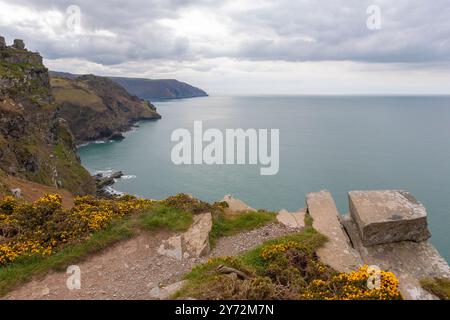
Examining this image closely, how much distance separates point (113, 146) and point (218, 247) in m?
154

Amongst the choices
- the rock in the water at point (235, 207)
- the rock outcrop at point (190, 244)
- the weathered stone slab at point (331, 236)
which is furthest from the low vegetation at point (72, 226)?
the weathered stone slab at point (331, 236)

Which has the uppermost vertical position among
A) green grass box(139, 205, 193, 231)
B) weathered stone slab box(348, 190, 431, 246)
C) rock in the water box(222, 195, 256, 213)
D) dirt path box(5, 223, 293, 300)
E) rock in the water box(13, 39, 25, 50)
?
rock in the water box(13, 39, 25, 50)

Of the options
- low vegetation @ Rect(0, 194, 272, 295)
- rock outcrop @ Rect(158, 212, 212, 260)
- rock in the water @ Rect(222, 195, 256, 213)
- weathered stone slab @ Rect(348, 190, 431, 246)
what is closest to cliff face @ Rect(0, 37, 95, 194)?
low vegetation @ Rect(0, 194, 272, 295)

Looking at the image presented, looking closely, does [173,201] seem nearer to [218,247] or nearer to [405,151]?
[218,247]

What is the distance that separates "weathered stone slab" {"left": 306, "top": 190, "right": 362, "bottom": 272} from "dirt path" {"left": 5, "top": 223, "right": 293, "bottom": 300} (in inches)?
121

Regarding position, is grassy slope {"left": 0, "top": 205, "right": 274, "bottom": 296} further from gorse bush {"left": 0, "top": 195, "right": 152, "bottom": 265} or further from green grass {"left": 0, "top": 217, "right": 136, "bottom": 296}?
gorse bush {"left": 0, "top": 195, "right": 152, "bottom": 265}

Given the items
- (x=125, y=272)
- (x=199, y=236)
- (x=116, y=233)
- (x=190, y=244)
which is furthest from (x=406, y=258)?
(x=116, y=233)

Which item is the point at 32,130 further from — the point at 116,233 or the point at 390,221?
the point at 390,221

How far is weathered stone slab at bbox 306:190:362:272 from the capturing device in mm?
15352

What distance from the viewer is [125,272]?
15242mm

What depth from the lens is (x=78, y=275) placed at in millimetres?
14477

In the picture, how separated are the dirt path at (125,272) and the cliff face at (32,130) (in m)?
35.3
